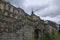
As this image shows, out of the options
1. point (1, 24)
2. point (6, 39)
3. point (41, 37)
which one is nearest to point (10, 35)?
point (6, 39)

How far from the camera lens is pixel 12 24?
1112 centimetres

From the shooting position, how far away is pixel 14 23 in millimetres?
11500

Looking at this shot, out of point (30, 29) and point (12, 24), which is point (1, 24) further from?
point (30, 29)

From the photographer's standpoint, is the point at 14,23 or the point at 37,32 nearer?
the point at 14,23

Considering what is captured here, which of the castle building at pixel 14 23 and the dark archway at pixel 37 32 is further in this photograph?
the dark archway at pixel 37 32

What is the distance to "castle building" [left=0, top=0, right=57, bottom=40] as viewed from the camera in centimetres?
1025

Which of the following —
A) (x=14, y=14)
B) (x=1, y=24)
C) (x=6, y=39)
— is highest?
(x=14, y=14)

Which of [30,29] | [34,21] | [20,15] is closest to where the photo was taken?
[20,15]

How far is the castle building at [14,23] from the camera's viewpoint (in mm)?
10250

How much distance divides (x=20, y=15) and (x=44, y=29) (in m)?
6.61

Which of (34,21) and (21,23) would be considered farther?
(34,21)

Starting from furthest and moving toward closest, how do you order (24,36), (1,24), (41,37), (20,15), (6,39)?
(41,37) → (24,36) → (20,15) → (6,39) → (1,24)

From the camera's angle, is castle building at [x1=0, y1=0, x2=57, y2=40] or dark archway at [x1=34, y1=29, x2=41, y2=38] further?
dark archway at [x1=34, y1=29, x2=41, y2=38]

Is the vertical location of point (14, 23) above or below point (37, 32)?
above
